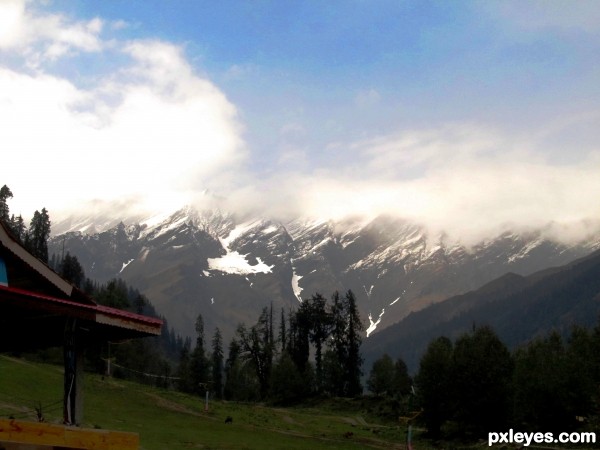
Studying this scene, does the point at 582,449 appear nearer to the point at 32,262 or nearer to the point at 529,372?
the point at 529,372

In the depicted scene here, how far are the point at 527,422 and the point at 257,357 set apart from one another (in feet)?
236

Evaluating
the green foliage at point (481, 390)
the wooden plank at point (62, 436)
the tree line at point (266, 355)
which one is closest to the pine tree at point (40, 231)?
the tree line at point (266, 355)

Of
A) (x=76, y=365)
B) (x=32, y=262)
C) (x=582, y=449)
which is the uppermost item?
(x=32, y=262)

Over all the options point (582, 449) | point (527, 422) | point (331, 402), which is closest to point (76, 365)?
point (582, 449)

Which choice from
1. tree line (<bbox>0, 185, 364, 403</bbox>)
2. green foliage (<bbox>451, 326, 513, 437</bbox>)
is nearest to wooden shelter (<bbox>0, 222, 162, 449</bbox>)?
green foliage (<bbox>451, 326, 513, 437</bbox>)

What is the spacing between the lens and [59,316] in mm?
13359

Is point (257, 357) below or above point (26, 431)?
above

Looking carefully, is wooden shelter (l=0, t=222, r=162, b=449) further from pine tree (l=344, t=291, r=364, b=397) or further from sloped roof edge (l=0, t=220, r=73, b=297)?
pine tree (l=344, t=291, r=364, b=397)

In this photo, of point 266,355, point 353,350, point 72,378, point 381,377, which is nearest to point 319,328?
point 353,350

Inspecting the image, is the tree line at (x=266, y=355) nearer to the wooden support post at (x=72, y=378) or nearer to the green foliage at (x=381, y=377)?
the green foliage at (x=381, y=377)

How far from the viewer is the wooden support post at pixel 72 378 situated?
41.8 ft

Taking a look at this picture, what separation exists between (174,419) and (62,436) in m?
43.6

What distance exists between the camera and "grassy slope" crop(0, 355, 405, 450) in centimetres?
3978

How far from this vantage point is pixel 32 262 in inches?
553
